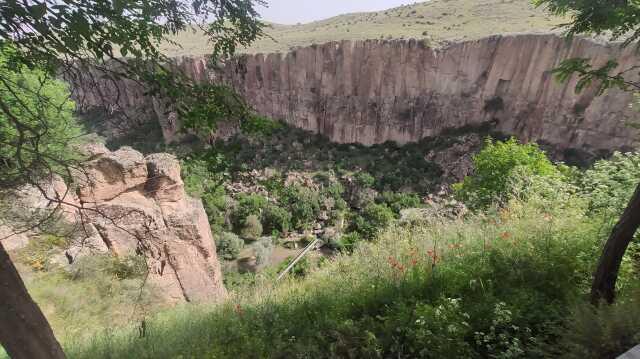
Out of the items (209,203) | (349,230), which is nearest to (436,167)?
(349,230)

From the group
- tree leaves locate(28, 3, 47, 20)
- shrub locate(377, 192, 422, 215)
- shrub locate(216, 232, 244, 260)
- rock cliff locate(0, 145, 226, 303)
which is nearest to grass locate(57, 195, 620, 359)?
rock cliff locate(0, 145, 226, 303)

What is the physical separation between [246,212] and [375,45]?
822 inches

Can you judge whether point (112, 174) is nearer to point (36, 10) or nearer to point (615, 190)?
point (36, 10)

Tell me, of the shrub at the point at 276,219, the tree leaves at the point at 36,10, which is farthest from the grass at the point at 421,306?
the shrub at the point at 276,219

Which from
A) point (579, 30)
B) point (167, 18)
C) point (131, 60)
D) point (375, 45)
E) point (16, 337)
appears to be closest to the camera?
point (16, 337)

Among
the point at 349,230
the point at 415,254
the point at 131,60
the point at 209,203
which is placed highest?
the point at 131,60

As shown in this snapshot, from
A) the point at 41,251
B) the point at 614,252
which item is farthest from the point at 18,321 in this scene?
the point at 41,251

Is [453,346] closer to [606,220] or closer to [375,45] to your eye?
[606,220]

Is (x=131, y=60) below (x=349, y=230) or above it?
above

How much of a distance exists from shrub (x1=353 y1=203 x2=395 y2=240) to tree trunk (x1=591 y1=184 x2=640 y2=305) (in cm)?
1959

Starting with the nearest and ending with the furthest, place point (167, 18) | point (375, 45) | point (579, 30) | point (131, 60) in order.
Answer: point (131, 60) < point (167, 18) < point (579, 30) < point (375, 45)

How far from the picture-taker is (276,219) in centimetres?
2505

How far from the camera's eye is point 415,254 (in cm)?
444

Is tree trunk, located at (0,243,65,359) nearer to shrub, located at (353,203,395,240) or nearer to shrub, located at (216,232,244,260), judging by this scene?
shrub, located at (216,232,244,260)
